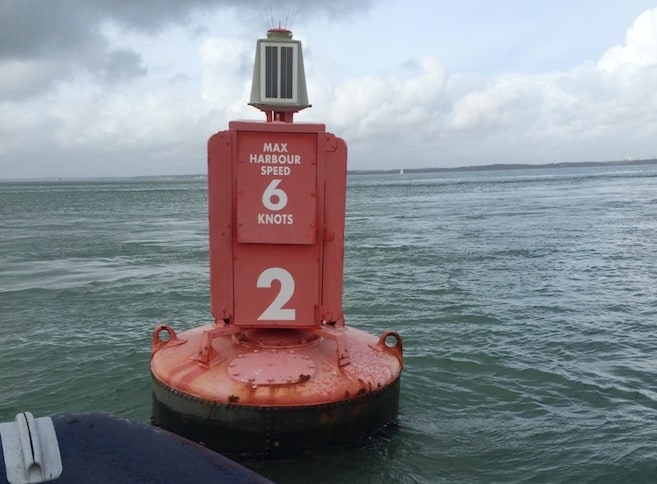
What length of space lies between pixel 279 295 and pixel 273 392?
2.83ft

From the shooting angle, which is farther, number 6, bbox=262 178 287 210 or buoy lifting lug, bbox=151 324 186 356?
buoy lifting lug, bbox=151 324 186 356

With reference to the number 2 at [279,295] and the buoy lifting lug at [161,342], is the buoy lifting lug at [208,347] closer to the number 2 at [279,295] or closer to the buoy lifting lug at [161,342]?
the number 2 at [279,295]

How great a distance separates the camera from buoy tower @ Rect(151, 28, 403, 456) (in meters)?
4.70

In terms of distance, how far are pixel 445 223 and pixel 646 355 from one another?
2053 cm

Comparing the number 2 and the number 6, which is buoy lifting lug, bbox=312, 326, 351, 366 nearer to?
the number 2

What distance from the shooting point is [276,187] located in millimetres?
5047

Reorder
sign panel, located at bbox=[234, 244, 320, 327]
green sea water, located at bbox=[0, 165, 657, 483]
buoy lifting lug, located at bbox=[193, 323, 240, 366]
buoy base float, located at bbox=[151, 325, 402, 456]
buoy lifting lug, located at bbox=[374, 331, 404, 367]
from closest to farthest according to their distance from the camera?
buoy base float, located at bbox=[151, 325, 402, 456], buoy lifting lug, located at bbox=[193, 323, 240, 366], sign panel, located at bbox=[234, 244, 320, 327], green sea water, located at bbox=[0, 165, 657, 483], buoy lifting lug, located at bbox=[374, 331, 404, 367]

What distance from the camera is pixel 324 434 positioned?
4.79 m

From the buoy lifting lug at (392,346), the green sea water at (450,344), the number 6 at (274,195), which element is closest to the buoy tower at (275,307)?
the number 6 at (274,195)

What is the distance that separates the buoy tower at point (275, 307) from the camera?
4.70 metres

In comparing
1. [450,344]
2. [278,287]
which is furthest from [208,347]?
[450,344]

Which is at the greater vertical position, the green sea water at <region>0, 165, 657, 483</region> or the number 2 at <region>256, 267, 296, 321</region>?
the number 2 at <region>256, 267, 296, 321</region>

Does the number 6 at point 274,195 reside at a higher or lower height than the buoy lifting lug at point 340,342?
higher

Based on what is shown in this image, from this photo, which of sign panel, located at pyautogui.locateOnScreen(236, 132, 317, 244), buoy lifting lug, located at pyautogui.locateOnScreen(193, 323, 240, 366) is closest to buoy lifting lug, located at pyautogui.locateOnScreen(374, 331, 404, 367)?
sign panel, located at pyautogui.locateOnScreen(236, 132, 317, 244)
